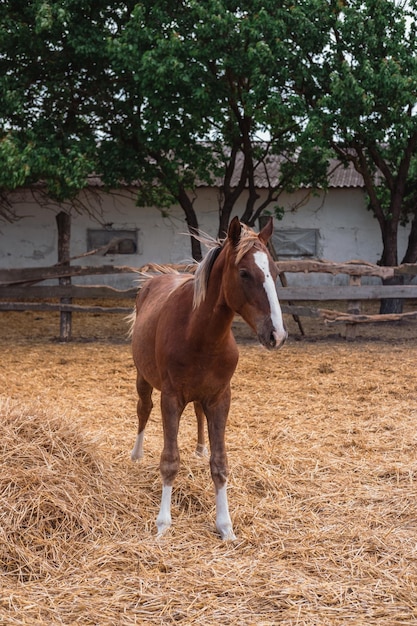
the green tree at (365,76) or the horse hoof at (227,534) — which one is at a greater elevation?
the green tree at (365,76)

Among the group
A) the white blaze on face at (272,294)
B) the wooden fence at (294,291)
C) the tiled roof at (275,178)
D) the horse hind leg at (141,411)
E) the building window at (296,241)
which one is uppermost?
the tiled roof at (275,178)

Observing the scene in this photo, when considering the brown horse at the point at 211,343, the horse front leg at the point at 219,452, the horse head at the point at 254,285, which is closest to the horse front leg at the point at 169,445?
the brown horse at the point at 211,343

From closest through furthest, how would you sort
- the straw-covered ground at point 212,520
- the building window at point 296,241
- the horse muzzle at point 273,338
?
the straw-covered ground at point 212,520
the horse muzzle at point 273,338
the building window at point 296,241

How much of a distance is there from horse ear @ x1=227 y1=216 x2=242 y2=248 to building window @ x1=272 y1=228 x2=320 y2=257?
1445cm

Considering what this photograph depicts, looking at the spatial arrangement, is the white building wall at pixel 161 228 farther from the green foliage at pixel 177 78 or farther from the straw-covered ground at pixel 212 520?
the straw-covered ground at pixel 212 520

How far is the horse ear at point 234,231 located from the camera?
344cm

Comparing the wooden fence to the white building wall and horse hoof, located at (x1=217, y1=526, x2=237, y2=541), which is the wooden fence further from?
horse hoof, located at (x1=217, y1=526, x2=237, y2=541)

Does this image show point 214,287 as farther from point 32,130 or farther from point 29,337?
point 29,337

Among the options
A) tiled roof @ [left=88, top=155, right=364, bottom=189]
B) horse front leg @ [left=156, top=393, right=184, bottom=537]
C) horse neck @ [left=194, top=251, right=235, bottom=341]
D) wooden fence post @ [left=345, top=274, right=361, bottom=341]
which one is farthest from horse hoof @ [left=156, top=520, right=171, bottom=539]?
tiled roof @ [left=88, top=155, right=364, bottom=189]

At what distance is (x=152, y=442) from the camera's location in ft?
17.5

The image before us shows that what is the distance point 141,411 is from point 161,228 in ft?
41.9

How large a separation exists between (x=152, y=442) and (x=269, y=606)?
2.61 m

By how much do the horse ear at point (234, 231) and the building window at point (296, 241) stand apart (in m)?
14.5

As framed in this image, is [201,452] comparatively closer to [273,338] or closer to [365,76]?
[273,338]
